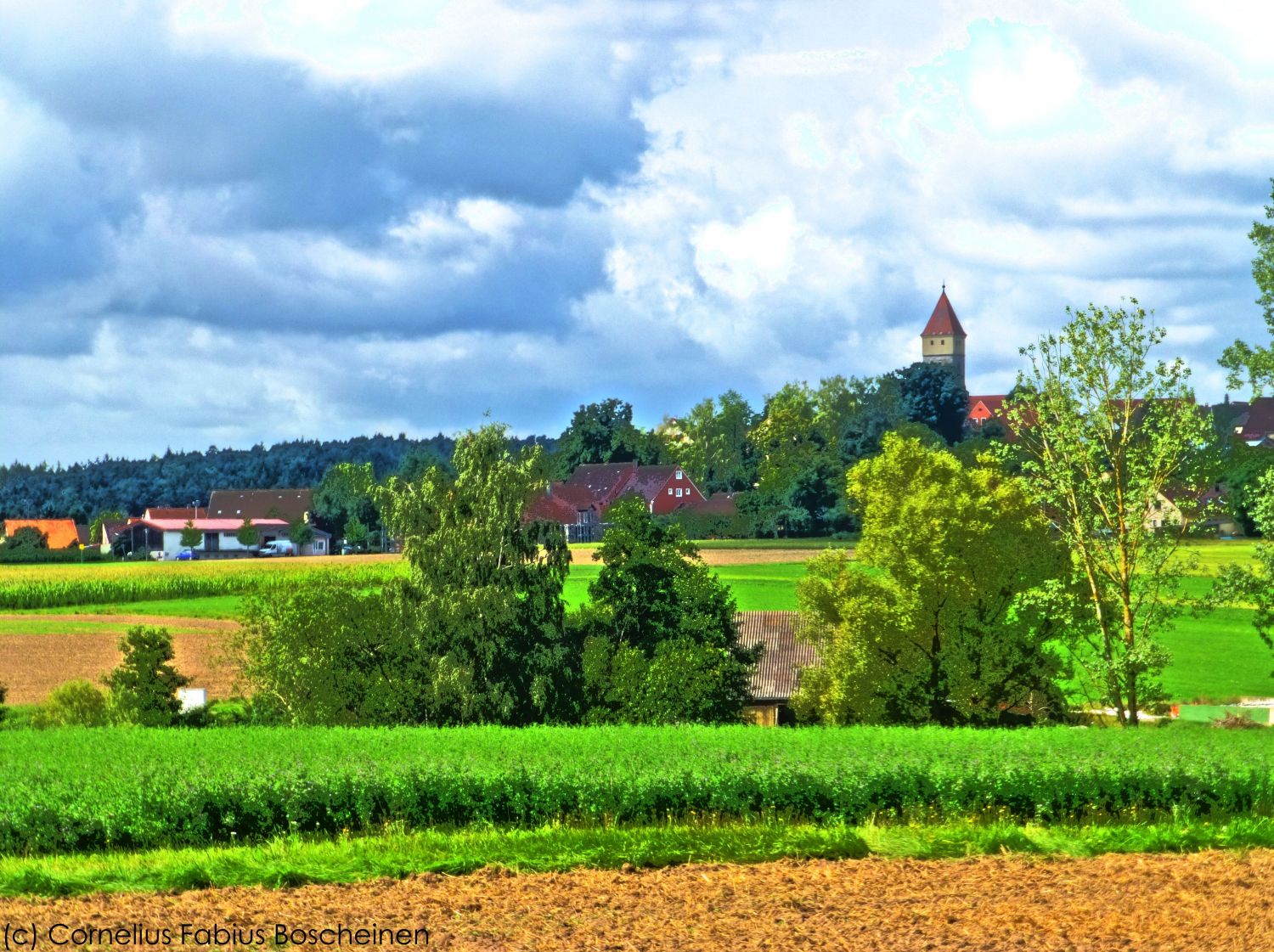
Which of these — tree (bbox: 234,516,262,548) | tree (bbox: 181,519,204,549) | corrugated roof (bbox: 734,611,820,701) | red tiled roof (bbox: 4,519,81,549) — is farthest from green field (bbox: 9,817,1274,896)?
red tiled roof (bbox: 4,519,81,549)

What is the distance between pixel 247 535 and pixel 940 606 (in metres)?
122

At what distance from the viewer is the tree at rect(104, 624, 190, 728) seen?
4478 cm

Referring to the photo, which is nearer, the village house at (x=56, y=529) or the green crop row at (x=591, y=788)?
the green crop row at (x=591, y=788)

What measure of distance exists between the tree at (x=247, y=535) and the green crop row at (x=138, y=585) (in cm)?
5880

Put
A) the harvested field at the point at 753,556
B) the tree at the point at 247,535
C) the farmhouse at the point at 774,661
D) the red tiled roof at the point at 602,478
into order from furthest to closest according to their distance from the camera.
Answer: the tree at the point at 247,535
the red tiled roof at the point at 602,478
the harvested field at the point at 753,556
the farmhouse at the point at 774,661

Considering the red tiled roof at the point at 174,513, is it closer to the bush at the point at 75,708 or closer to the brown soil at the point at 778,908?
the bush at the point at 75,708

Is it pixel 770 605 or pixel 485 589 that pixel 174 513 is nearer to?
pixel 770 605

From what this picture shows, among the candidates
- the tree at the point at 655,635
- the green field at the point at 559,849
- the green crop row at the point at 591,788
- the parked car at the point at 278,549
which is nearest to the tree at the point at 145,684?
the tree at the point at 655,635

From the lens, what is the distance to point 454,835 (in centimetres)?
2402

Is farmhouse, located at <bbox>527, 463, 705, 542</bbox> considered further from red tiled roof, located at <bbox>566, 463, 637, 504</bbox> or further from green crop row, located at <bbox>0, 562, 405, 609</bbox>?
green crop row, located at <bbox>0, 562, 405, 609</bbox>

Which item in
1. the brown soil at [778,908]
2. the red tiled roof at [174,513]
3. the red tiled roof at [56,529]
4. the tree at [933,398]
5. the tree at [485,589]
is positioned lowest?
the brown soil at [778,908]

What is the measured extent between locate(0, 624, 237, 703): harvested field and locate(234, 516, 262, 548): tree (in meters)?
82.6

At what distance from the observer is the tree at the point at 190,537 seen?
151500 millimetres

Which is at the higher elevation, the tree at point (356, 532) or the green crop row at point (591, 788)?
the tree at point (356, 532)
